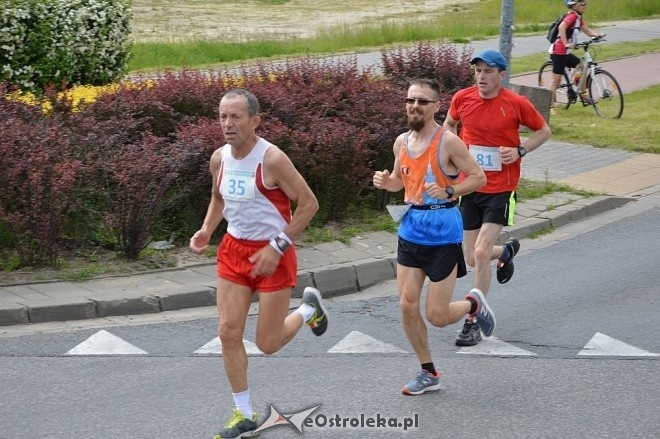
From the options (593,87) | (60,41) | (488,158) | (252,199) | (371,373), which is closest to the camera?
(252,199)

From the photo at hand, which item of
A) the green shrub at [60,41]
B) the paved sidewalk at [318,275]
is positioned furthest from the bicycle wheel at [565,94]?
the green shrub at [60,41]

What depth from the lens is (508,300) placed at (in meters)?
9.21

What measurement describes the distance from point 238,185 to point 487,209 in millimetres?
2471

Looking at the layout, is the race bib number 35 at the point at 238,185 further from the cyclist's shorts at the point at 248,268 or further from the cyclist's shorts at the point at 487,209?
the cyclist's shorts at the point at 487,209

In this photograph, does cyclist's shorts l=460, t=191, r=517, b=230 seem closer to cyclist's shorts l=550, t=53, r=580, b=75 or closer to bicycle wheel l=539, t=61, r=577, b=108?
cyclist's shorts l=550, t=53, r=580, b=75

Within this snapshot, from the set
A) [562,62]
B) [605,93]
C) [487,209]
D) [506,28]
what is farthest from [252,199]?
[605,93]

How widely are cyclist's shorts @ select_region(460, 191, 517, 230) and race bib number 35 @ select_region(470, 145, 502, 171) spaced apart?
0.19m

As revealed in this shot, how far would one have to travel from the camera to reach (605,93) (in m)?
17.6

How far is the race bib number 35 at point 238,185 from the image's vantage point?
619 cm

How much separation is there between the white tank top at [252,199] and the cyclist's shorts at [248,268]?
0.05 m

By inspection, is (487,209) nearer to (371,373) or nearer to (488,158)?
(488,158)

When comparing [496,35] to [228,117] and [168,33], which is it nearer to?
[168,33]

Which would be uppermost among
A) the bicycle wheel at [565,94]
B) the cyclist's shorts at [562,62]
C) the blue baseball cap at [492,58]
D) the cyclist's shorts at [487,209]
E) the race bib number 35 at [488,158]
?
the blue baseball cap at [492,58]

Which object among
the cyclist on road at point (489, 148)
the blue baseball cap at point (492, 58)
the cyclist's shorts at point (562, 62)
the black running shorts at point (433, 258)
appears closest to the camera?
the black running shorts at point (433, 258)
